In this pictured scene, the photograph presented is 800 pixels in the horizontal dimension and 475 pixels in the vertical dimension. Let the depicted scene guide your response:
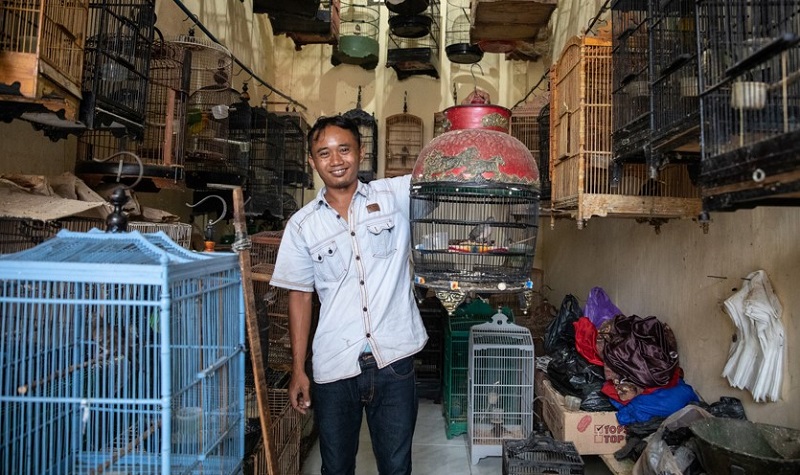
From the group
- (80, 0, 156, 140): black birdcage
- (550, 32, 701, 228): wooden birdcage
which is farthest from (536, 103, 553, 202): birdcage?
(80, 0, 156, 140): black birdcage

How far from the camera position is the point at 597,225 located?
4734 mm

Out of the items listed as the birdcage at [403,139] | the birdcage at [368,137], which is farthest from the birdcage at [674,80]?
the birdcage at [403,139]

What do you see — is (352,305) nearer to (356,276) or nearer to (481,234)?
(356,276)

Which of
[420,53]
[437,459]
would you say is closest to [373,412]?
[437,459]

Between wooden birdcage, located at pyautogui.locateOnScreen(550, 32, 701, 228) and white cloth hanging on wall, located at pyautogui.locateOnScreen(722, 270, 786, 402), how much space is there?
1.64ft

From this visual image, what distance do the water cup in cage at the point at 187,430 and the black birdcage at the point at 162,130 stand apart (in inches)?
66.2

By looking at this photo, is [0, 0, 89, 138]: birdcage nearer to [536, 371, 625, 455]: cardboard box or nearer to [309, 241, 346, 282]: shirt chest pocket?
[309, 241, 346, 282]: shirt chest pocket

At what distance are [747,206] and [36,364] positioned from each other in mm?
2243

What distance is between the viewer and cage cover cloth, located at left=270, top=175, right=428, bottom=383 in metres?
2.08

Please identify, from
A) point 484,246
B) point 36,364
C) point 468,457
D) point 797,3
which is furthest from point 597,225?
point 36,364

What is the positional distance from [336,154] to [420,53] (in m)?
5.03

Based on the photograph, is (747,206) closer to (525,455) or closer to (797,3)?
(797,3)

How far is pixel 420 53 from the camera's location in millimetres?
6648

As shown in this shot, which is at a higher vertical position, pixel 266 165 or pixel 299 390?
pixel 266 165
